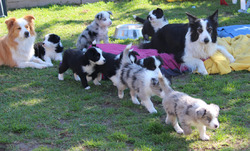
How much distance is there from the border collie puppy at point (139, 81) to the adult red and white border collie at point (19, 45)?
287 centimetres

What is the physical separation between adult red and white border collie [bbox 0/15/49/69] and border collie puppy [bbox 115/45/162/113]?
2866mm

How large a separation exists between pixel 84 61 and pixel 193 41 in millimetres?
2494

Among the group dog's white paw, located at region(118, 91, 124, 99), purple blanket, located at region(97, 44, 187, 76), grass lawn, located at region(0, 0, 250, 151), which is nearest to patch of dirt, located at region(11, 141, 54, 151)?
grass lawn, located at region(0, 0, 250, 151)

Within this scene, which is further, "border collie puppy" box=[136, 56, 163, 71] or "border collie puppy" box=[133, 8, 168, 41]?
"border collie puppy" box=[133, 8, 168, 41]

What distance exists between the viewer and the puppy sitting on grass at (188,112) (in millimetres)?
3699

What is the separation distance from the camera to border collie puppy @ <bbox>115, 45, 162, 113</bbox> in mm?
4828

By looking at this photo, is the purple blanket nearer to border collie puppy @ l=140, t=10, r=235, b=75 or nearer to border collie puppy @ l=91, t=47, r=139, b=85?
border collie puppy @ l=140, t=10, r=235, b=75

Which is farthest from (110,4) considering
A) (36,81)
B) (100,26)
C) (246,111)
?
(246,111)

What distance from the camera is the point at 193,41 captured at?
6.79 m

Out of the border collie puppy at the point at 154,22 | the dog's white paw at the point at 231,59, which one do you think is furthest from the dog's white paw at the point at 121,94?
the border collie puppy at the point at 154,22

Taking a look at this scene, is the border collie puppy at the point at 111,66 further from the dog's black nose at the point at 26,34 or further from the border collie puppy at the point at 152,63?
the dog's black nose at the point at 26,34

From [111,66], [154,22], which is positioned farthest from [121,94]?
[154,22]

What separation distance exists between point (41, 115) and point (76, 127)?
0.74m

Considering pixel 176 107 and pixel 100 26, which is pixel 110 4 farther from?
Result: pixel 176 107
